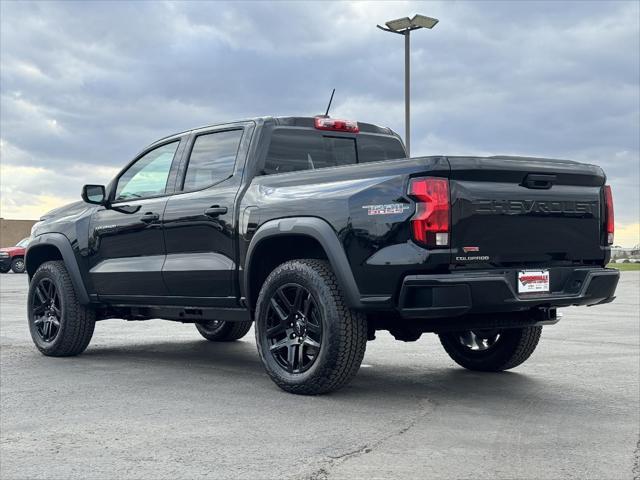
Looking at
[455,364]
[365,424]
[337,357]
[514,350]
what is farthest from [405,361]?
[365,424]

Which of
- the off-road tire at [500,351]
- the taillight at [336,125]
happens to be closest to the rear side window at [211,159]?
the taillight at [336,125]

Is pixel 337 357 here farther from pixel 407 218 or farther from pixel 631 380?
pixel 631 380

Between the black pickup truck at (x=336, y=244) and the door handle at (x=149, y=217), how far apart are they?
0.7 inches

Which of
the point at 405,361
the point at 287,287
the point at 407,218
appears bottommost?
the point at 405,361

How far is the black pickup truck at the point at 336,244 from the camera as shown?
226 inches

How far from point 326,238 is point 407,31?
66.3 feet

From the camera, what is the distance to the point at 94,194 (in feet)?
27.5

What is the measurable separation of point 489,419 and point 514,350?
1873 millimetres

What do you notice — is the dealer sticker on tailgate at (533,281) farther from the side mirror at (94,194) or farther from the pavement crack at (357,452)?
the side mirror at (94,194)

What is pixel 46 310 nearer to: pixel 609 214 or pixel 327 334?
pixel 327 334

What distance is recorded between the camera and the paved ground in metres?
4.51

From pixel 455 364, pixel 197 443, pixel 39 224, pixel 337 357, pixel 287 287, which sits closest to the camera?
pixel 197 443

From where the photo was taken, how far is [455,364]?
8250mm

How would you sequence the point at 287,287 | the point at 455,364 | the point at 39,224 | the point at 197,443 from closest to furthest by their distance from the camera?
the point at 197,443 < the point at 287,287 < the point at 455,364 < the point at 39,224
